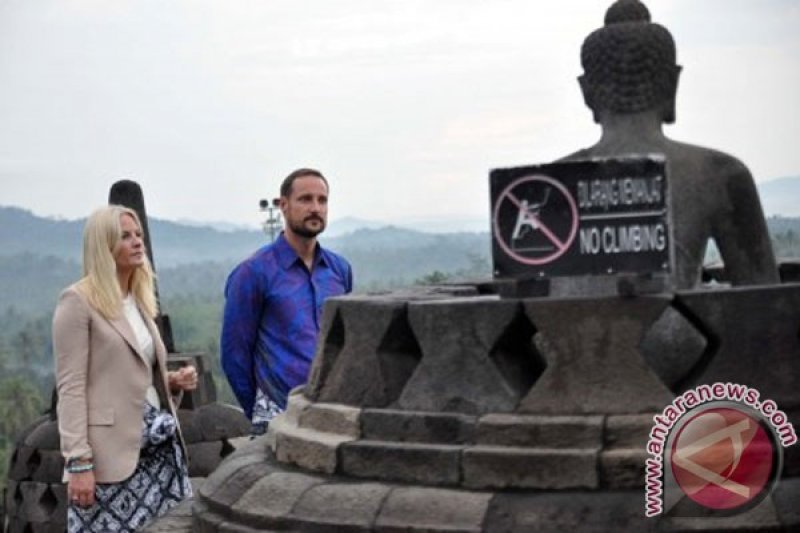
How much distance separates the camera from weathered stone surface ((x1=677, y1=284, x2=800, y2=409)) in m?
5.38

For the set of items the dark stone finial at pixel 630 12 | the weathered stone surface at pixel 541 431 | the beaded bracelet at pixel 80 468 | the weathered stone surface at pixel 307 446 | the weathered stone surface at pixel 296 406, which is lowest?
the beaded bracelet at pixel 80 468

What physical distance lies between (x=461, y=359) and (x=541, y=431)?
430mm

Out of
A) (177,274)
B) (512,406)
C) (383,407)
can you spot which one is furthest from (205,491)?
(177,274)

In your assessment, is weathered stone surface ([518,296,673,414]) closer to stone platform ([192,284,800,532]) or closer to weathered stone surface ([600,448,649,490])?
stone platform ([192,284,800,532])

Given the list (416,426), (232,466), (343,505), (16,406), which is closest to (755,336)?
(416,426)

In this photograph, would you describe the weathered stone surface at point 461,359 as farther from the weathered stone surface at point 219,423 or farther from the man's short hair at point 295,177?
the weathered stone surface at point 219,423

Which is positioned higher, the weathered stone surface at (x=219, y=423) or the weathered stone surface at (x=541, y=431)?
the weathered stone surface at (x=541, y=431)

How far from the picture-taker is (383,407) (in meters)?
5.79

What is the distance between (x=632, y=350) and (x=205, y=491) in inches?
77.3

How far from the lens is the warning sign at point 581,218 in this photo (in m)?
5.33

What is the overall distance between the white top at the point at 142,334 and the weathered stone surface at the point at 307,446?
560 mm

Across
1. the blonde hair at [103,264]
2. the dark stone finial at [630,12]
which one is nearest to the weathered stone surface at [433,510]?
the blonde hair at [103,264]

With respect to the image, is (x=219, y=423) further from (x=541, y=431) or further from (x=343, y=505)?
(x=541, y=431)

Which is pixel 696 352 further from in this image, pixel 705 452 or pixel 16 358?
pixel 16 358
